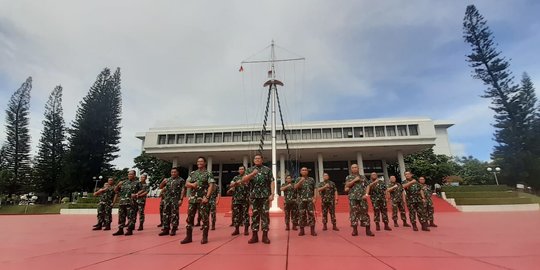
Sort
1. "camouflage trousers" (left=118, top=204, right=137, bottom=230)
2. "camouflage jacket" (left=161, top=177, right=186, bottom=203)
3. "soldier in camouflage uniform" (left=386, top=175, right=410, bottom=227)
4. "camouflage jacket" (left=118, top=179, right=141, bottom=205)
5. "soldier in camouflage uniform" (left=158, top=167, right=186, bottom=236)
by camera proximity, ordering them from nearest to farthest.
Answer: "soldier in camouflage uniform" (left=158, top=167, right=186, bottom=236), "camouflage jacket" (left=161, top=177, right=186, bottom=203), "camouflage trousers" (left=118, top=204, right=137, bottom=230), "camouflage jacket" (left=118, top=179, right=141, bottom=205), "soldier in camouflage uniform" (left=386, top=175, right=410, bottom=227)

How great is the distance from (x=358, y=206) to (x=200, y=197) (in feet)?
11.7

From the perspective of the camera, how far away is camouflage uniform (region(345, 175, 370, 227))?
19.9 feet

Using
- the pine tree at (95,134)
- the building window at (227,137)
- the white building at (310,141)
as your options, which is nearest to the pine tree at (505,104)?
the white building at (310,141)

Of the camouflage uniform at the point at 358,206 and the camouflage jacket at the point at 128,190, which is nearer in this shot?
the camouflage uniform at the point at 358,206

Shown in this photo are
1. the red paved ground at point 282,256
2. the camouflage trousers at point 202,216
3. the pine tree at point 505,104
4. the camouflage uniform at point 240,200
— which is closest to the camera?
the red paved ground at point 282,256

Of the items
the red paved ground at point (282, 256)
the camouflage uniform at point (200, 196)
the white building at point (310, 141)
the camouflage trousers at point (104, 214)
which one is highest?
the white building at point (310, 141)

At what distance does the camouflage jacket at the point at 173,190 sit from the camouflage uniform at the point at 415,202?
587 cm

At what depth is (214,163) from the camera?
1487 inches

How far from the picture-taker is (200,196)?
505cm

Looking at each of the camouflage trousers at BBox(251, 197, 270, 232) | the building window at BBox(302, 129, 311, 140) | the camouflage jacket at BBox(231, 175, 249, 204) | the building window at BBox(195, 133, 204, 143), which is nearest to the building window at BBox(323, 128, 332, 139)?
the building window at BBox(302, 129, 311, 140)

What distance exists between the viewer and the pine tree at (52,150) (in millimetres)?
36250

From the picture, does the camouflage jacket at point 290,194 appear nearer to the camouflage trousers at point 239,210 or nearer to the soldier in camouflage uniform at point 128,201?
the camouflage trousers at point 239,210

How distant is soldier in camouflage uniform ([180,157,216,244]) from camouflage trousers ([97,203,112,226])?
424 centimetres

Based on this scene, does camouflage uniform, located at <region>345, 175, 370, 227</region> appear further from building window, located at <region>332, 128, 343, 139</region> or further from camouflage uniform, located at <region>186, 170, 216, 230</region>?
building window, located at <region>332, 128, 343, 139</region>
